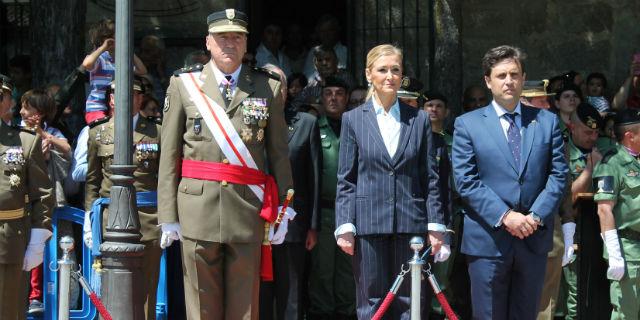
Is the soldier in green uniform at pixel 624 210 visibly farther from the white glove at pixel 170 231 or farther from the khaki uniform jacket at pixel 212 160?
the white glove at pixel 170 231

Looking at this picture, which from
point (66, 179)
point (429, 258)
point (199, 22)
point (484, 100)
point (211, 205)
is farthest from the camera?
point (199, 22)

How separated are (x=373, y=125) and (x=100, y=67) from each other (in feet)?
11.7

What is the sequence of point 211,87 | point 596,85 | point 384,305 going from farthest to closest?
point 596,85
point 211,87
point 384,305

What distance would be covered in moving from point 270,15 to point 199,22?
1630 millimetres

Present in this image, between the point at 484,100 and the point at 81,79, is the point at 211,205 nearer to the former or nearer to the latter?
the point at 81,79

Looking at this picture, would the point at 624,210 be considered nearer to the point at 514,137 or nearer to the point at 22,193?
the point at 514,137

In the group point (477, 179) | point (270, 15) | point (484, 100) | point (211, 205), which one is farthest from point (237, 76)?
point (270, 15)

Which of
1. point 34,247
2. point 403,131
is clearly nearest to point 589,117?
point 403,131

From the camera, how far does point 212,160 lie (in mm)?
7375

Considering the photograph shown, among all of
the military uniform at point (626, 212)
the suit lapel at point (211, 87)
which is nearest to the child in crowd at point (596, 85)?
the military uniform at point (626, 212)

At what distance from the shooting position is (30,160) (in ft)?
27.8

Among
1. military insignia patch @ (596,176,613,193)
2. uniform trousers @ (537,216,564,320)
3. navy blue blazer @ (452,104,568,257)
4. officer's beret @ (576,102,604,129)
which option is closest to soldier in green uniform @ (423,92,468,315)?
uniform trousers @ (537,216,564,320)

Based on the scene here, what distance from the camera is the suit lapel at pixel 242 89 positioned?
Answer: 7.45m

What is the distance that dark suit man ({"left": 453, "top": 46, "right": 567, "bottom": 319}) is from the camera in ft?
24.5
